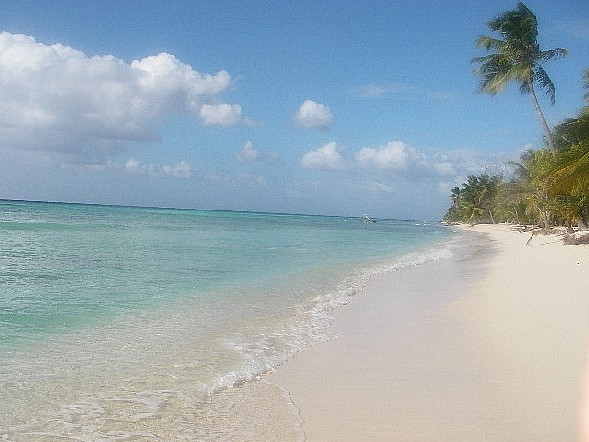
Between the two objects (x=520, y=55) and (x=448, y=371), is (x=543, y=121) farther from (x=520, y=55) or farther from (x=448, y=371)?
(x=448, y=371)

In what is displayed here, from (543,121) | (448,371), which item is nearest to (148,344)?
(448,371)

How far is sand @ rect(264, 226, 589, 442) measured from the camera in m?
4.13

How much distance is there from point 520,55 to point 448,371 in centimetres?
2734

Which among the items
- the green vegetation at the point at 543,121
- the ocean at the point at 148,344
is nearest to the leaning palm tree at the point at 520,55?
the green vegetation at the point at 543,121

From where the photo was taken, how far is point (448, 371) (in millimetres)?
5641

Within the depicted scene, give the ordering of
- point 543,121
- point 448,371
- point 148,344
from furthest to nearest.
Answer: point 543,121
point 148,344
point 448,371

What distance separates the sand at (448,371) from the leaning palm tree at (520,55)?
20.6 metres

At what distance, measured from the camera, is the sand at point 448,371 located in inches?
163

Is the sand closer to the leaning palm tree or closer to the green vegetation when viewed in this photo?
the green vegetation

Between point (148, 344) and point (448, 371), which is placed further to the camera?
point (148, 344)

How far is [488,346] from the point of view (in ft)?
21.8

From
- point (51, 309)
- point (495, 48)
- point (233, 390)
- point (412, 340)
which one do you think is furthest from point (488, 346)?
point (495, 48)

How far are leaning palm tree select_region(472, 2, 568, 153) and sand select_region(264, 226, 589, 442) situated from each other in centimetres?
2062

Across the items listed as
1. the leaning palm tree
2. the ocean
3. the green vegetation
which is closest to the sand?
the ocean
